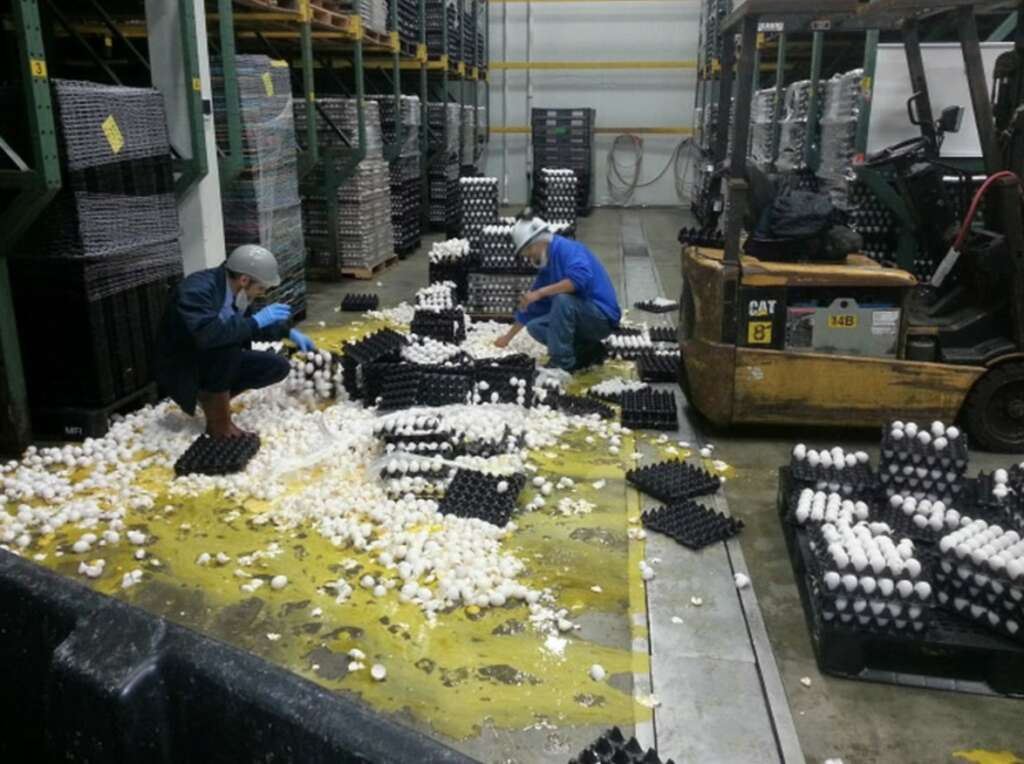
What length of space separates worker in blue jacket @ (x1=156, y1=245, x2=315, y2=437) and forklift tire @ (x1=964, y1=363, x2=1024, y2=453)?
4531 millimetres

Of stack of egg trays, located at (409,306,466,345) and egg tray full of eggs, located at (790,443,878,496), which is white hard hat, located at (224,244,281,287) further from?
egg tray full of eggs, located at (790,443,878,496)

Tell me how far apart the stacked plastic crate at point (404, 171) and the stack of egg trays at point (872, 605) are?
1052 centimetres

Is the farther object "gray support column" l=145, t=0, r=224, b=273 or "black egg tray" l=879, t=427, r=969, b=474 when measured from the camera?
"gray support column" l=145, t=0, r=224, b=273

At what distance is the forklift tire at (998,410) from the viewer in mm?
5641

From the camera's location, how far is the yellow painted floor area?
3.33m

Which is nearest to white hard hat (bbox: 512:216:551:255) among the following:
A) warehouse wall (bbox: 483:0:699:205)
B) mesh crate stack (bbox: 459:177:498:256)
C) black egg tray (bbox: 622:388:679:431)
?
black egg tray (bbox: 622:388:679:431)

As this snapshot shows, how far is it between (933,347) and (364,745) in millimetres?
5377

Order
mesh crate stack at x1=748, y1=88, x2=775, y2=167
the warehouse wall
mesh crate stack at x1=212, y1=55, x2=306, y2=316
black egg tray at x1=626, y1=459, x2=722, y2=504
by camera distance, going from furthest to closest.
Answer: the warehouse wall
mesh crate stack at x1=748, y1=88, x2=775, y2=167
mesh crate stack at x1=212, y1=55, x2=306, y2=316
black egg tray at x1=626, y1=459, x2=722, y2=504

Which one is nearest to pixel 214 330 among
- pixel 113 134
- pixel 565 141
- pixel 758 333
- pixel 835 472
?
pixel 113 134

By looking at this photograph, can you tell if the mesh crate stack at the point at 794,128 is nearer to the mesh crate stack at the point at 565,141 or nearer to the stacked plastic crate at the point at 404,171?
the stacked plastic crate at the point at 404,171

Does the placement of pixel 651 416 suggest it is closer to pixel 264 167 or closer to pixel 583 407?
pixel 583 407

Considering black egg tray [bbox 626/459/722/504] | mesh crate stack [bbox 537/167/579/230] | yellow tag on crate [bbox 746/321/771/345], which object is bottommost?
black egg tray [bbox 626/459/722/504]

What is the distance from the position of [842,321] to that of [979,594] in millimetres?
2430

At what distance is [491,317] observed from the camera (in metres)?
9.22
